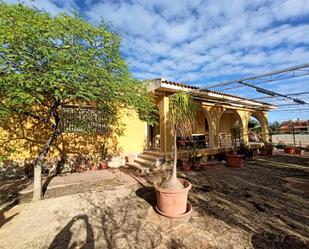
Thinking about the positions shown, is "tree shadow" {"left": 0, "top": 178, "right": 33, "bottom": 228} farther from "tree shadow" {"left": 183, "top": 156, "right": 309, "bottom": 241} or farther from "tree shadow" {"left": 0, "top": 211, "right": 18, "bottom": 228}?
"tree shadow" {"left": 183, "top": 156, "right": 309, "bottom": 241}

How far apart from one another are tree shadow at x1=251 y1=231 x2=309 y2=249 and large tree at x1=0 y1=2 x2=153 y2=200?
13.1 feet

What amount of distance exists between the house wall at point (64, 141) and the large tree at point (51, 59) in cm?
203

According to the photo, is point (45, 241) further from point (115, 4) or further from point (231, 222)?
point (115, 4)

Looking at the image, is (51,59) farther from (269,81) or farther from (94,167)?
(269,81)

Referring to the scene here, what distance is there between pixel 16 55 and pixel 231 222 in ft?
16.6

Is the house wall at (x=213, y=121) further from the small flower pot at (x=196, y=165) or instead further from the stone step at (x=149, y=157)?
the small flower pot at (x=196, y=165)

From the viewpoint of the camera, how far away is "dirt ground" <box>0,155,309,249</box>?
2691mm

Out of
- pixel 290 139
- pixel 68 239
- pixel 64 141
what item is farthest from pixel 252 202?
pixel 290 139

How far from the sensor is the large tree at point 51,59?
10.2 ft

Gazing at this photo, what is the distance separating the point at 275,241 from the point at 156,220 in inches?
78.0

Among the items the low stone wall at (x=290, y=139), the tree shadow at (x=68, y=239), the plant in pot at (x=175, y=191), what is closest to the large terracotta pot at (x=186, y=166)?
the plant in pot at (x=175, y=191)

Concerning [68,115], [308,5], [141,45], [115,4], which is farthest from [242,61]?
[68,115]

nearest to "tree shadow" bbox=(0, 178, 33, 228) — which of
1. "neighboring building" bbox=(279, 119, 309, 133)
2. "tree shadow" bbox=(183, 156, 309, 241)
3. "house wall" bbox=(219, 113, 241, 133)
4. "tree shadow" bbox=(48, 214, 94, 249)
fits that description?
"tree shadow" bbox=(48, 214, 94, 249)

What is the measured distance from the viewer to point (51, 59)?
11.0 ft
